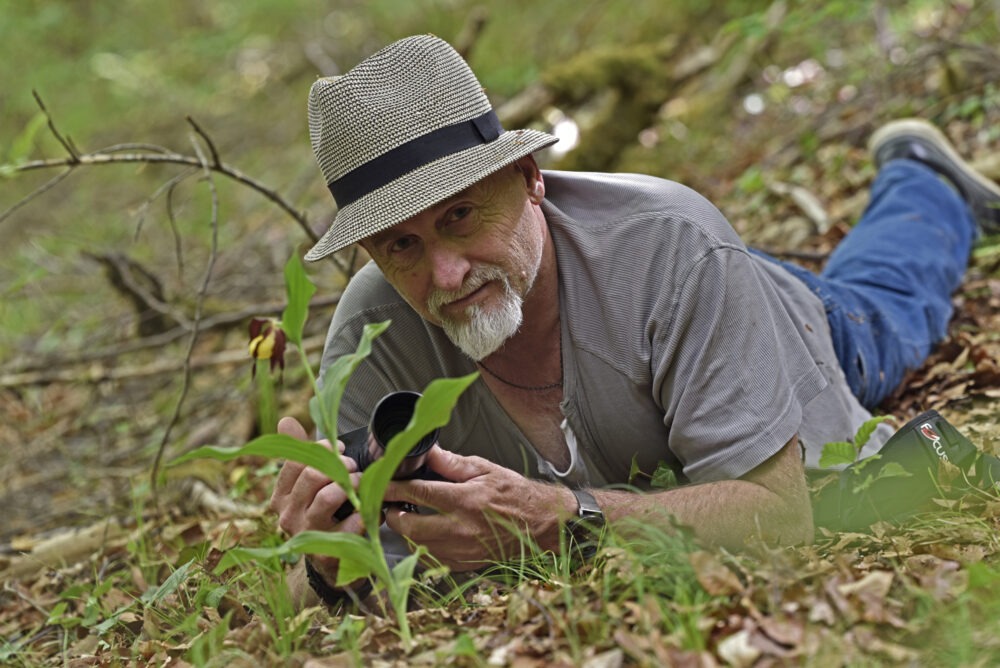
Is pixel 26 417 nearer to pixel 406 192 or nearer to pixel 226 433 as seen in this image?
pixel 226 433

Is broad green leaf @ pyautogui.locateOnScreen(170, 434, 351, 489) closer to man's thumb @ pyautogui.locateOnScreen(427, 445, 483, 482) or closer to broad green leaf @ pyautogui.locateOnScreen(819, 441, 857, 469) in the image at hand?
man's thumb @ pyautogui.locateOnScreen(427, 445, 483, 482)

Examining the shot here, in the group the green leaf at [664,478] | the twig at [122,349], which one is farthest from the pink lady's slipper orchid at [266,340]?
the twig at [122,349]

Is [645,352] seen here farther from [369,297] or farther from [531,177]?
[369,297]

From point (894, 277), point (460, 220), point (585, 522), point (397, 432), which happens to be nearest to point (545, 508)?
point (585, 522)

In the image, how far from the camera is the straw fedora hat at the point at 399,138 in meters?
2.23

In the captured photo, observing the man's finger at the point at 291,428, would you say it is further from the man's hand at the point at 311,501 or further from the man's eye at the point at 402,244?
the man's eye at the point at 402,244

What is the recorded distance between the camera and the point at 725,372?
2238mm

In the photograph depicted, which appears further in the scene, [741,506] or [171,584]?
[171,584]

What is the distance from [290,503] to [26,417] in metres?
3.59

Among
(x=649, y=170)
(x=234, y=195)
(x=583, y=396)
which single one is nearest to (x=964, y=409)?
(x=583, y=396)

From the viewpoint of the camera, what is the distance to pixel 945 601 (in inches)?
63.7

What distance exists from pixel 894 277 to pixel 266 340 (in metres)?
2.62

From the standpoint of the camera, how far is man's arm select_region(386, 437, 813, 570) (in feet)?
6.89

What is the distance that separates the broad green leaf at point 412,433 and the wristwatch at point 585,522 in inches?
21.5
